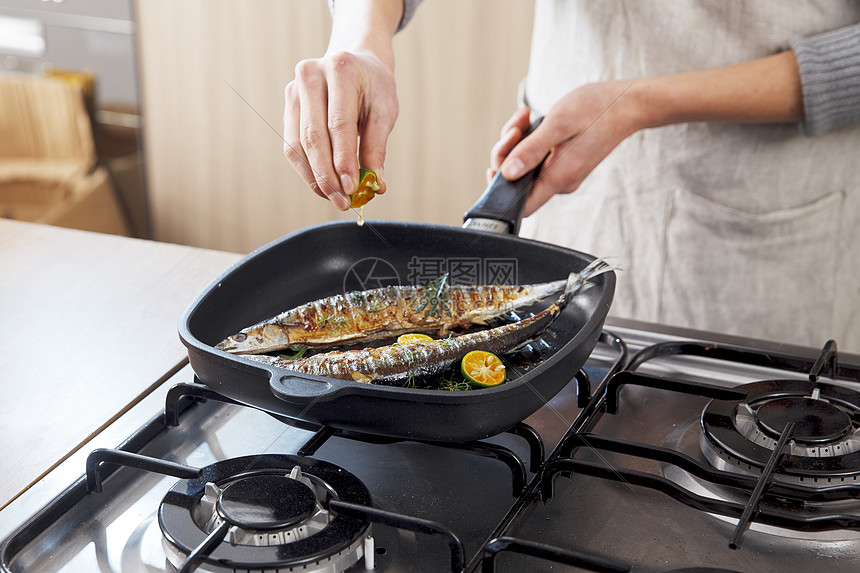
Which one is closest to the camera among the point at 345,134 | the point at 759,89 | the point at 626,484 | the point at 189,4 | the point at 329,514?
the point at 329,514

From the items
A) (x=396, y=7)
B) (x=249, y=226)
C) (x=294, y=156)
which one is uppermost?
(x=396, y=7)

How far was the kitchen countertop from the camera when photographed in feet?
2.78

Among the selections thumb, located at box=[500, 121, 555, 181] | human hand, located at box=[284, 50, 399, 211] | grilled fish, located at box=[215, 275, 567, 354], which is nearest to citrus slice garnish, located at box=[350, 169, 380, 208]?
human hand, located at box=[284, 50, 399, 211]

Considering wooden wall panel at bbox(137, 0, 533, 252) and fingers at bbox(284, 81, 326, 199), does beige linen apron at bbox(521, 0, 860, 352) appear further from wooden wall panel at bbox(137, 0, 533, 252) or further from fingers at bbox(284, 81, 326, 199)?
wooden wall panel at bbox(137, 0, 533, 252)

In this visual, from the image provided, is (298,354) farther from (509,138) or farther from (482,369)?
(509,138)

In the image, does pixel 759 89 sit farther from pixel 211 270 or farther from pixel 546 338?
pixel 211 270

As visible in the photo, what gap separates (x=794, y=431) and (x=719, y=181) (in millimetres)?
728

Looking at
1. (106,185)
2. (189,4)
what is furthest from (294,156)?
(106,185)

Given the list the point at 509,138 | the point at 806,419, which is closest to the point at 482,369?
the point at 806,419

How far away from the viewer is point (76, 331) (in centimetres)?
106

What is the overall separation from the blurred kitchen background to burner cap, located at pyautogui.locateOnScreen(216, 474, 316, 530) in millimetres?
2175

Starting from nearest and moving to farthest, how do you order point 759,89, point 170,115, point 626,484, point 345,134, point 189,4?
point 626,484 < point 345,134 < point 759,89 < point 189,4 < point 170,115

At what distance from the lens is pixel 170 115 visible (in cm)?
313

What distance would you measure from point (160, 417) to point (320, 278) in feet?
1.01
